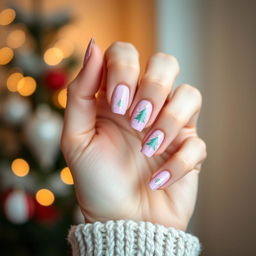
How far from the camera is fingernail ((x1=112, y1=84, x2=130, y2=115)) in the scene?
543 mm

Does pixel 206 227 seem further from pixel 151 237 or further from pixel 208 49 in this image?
pixel 151 237

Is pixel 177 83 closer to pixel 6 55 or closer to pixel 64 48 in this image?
pixel 64 48

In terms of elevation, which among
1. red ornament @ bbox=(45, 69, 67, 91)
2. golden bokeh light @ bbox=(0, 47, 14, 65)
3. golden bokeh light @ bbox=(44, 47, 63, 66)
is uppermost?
golden bokeh light @ bbox=(44, 47, 63, 66)

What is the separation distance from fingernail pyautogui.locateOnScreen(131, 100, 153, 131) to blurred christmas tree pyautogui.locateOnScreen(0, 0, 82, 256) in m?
1.21

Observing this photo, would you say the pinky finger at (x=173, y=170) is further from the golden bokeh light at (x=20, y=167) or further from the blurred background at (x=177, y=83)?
the golden bokeh light at (x=20, y=167)

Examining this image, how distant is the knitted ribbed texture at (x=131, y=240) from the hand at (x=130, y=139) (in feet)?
0.15

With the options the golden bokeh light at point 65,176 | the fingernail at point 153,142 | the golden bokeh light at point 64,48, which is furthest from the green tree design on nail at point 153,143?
the golden bokeh light at point 64,48

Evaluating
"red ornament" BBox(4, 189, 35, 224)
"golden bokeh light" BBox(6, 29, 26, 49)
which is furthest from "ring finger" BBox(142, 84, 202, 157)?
"golden bokeh light" BBox(6, 29, 26, 49)

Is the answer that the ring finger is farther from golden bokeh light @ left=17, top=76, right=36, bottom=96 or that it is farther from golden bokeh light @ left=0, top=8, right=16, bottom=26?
golden bokeh light @ left=0, top=8, right=16, bottom=26

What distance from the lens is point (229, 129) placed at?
1473 millimetres

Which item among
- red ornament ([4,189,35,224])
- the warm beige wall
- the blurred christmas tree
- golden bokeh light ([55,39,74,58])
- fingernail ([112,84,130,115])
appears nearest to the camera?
fingernail ([112,84,130,115])

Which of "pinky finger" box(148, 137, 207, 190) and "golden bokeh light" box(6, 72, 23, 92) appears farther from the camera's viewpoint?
"golden bokeh light" box(6, 72, 23, 92)

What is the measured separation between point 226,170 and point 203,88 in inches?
13.7

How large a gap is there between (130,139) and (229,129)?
2.89 ft
